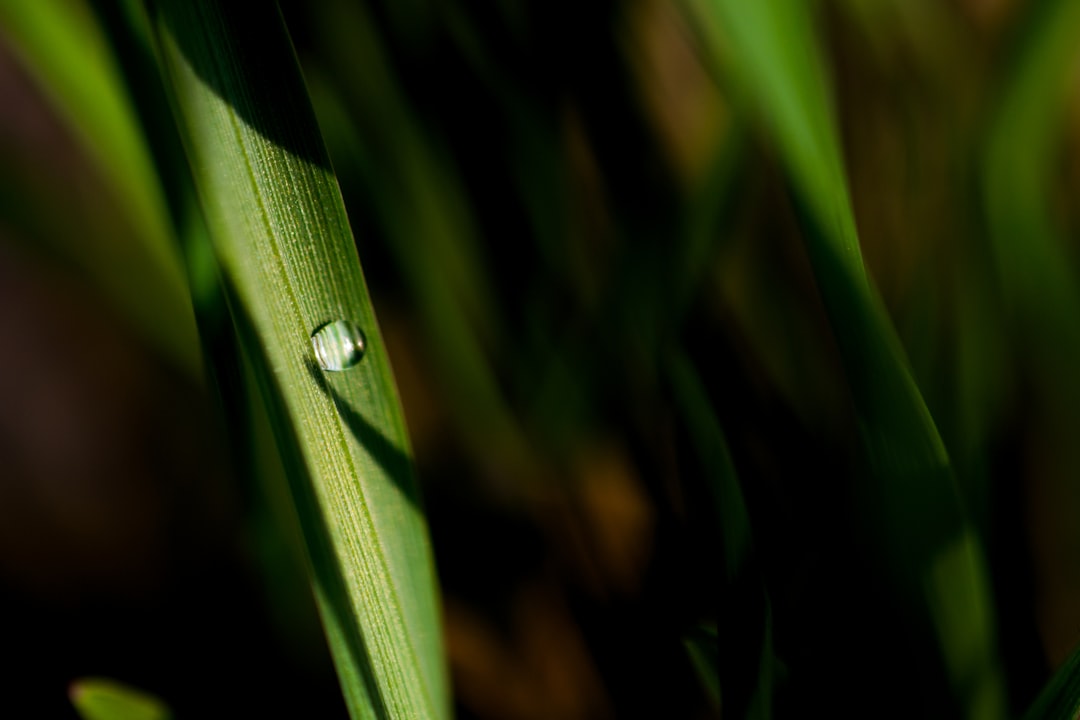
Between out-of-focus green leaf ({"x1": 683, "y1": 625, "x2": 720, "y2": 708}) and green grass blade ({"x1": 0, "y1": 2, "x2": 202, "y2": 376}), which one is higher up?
green grass blade ({"x1": 0, "y1": 2, "x2": 202, "y2": 376})

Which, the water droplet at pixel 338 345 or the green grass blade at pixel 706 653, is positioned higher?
the water droplet at pixel 338 345

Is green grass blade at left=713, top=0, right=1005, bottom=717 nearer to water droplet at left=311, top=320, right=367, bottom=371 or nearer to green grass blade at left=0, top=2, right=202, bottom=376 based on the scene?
water droplet at left=311, top=320, right=367, bottom=371

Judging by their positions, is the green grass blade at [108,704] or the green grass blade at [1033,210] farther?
the green grass blade at [1033,210]

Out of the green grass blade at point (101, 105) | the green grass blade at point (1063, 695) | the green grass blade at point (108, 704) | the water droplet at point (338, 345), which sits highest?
the green grass blade at point (101, 105)

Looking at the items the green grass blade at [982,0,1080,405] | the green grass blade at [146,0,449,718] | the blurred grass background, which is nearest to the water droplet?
the green grass blade at [146,0,449,718]

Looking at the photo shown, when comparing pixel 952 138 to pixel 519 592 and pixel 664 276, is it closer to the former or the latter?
pixel 664 276

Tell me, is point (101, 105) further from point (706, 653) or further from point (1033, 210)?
point (1033, 210)

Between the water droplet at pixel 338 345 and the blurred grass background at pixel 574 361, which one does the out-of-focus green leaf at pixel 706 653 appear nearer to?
the blurred grass background at pixel 574 361

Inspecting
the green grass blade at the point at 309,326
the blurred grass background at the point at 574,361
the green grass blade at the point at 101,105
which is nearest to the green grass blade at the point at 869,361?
the blurred grass background at the point at 574,361

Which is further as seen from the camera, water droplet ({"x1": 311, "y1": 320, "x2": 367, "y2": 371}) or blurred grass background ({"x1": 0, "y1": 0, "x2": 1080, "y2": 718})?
blurred grass background ({"x1": 0, "y1": 0, "x2": 1080, "y2": 718})
